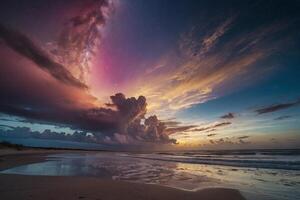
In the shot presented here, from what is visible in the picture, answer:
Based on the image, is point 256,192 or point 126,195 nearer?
point 126,195

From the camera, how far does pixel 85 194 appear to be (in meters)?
8.34

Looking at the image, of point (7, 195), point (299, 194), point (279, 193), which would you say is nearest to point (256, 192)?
point (279, 193)

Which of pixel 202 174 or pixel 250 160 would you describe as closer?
pixel 202 174

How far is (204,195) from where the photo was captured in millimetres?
9289

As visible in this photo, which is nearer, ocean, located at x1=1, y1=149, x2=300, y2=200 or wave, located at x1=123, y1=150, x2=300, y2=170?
ocean, located at x1=1, y1=149, x2=300, y2=200

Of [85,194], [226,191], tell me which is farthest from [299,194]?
[85,194]

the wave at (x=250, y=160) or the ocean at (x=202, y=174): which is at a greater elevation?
the wave at (x=250, y=160)

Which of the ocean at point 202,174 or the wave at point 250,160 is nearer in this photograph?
the ocean at point 202,174

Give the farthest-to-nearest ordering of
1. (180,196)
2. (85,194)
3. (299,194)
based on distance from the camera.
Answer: (299,194) < (180,196) < (85,194)

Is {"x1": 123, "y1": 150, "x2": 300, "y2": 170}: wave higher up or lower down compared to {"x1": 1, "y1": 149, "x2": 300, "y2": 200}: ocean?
higher up

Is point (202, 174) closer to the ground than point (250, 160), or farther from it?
closer to the ground

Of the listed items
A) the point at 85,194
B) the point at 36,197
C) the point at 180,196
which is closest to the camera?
the point at 36,197

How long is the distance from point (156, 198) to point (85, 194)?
121 inches

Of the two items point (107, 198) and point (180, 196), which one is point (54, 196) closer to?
point (107, 198)
